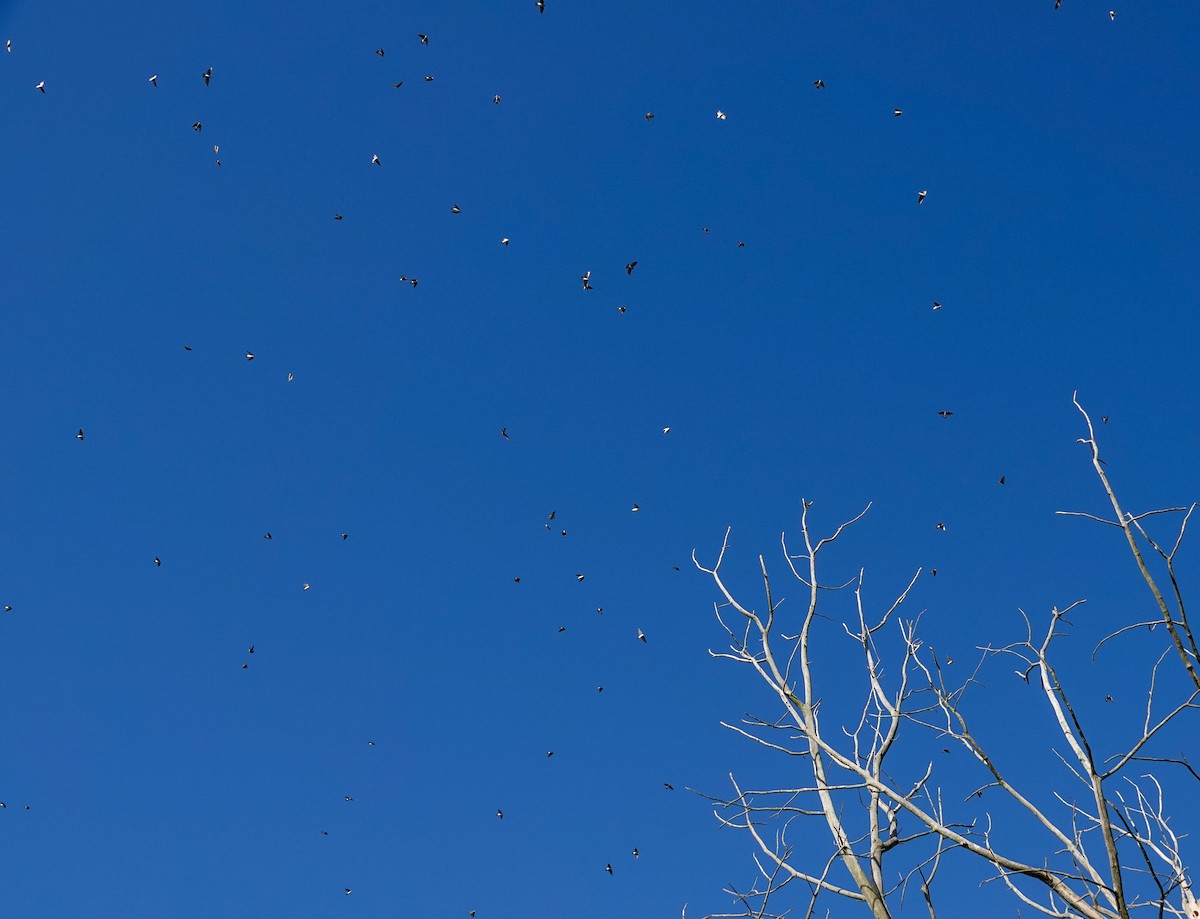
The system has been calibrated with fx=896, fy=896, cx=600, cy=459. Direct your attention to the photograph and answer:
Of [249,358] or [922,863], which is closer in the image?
[922,863]

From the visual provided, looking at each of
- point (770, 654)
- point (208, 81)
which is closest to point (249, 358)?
point (208, 81)

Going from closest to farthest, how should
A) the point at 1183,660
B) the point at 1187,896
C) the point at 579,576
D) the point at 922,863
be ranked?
1. the point at 1183,660
2. the point at 1187,896
3. the point at 922,863
4. the point at 579,576

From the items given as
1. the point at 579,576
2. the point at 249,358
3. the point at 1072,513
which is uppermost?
the point at 249,358

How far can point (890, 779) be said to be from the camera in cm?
471

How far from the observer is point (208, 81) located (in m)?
16.6

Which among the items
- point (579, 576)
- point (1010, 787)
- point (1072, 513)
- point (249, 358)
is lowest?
point (1010, 787)

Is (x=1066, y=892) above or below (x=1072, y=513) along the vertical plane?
below

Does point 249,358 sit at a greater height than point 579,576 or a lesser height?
greater

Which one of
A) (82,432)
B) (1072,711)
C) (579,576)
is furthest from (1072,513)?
(82,432)

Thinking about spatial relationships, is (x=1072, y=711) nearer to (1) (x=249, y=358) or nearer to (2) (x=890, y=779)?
(2) (x=890, y=779)

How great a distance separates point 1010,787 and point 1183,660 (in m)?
0.97

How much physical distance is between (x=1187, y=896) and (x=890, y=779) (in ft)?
4.41

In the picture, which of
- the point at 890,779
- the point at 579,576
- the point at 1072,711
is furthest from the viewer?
the point at 579,576

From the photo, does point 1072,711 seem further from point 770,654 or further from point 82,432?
point 82,432
